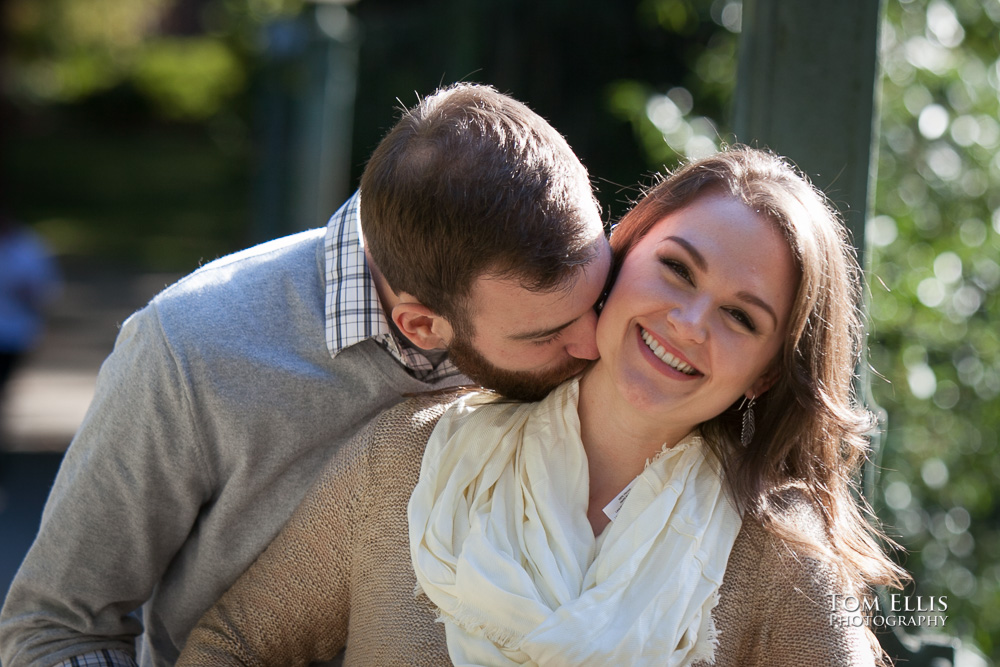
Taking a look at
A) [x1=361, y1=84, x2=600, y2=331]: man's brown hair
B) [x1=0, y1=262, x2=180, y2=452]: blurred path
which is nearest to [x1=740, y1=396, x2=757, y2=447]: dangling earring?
[x1=361, y1=84, x2=600, y2=331]: man's brown hair

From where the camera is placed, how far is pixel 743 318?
80.1 inches

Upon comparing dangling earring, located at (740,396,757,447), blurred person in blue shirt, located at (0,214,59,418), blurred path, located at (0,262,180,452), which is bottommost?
blurred path, located at (0,262,180,452)

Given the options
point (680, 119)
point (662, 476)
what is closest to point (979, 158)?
point (680, 119)

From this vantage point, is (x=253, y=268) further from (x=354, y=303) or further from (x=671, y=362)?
(x=671, y=362)

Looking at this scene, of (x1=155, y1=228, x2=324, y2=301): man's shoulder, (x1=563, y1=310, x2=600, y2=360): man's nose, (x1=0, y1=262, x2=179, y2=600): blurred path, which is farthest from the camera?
(x1=0, y1=262, x2=179, y2=600): blurred path

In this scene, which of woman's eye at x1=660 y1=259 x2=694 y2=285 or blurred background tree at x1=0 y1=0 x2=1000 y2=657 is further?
blurred background tree at x1=0 y1=0 x2=1000 y2=657

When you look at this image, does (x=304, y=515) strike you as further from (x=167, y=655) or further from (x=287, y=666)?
(x=167, y=655)

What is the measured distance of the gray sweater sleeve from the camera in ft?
7.36

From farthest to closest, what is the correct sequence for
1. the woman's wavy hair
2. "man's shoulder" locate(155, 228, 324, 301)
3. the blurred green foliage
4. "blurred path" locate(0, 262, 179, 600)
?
"blurred path" locate(0, 262, 179, 600)
the blurred green foliage
"man's shoulder" locate(155, 228, 324, 301)
the woman's wavy hair

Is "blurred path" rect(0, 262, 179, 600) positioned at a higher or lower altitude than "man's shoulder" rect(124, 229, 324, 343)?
lower

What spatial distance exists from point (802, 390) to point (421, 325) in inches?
29.9

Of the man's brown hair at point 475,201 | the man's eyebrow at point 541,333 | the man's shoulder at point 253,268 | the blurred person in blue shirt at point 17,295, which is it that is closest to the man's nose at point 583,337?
the man's eyebrow at point 541,333

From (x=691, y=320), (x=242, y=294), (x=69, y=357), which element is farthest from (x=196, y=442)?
(x=69, y=357)

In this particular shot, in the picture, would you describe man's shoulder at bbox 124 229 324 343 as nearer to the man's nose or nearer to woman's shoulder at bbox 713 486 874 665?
the man's nose
